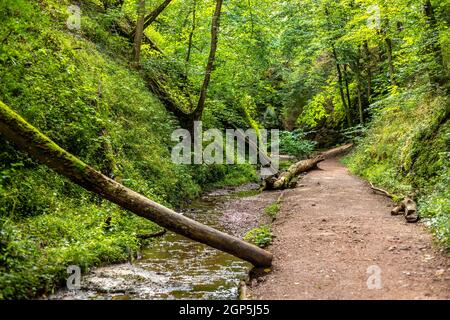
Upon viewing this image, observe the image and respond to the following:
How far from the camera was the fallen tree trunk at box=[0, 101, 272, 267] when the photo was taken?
7.12m

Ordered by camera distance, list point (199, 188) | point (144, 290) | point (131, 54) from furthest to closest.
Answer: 1. point (131, 54)
2. point (199, 188)
3. point (144, 290)

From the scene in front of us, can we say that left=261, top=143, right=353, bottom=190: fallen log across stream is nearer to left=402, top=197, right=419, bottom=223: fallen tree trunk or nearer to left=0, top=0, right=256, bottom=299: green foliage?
left=0, top=0, right=256, bottom=299: green foliage

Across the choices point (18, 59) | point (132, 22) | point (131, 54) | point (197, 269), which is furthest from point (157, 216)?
point (132, 22)

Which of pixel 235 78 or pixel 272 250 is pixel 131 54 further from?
pixel 272 250

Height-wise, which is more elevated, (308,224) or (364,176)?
(364,176)

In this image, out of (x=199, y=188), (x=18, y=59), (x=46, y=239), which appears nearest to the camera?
(x=46, y=239)

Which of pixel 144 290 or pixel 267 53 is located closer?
pixel 144 290

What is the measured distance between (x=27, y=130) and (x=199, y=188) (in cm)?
977

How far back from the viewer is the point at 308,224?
34.5 feet

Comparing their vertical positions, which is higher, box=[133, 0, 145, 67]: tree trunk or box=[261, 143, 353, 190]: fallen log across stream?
box=[133, 0, 145, 67]: tree trunk

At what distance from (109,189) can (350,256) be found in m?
4.71

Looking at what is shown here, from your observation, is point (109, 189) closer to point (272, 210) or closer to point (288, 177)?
point (272, 210)

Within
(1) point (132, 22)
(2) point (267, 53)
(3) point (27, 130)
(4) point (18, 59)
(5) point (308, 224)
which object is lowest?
(5) point (308, 224)

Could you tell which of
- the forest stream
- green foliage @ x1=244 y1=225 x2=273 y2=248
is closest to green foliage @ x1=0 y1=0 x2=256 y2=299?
the forest stream
